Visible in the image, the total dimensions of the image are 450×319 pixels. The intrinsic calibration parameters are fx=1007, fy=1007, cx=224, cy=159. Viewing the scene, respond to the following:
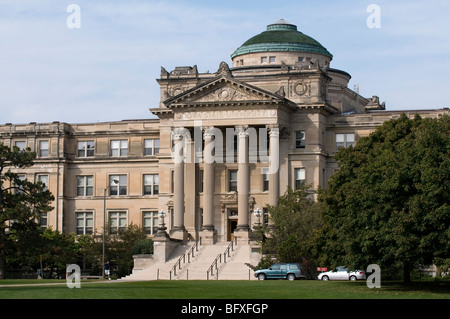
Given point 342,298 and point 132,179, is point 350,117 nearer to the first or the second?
point 132,179

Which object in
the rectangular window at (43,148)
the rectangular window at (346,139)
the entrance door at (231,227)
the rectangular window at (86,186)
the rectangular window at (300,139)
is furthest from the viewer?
the rectangular window at (43,148)

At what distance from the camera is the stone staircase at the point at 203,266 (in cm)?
7344

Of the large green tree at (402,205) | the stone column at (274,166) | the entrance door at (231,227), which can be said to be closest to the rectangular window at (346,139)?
the stone column at (274,166)

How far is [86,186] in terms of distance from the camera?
324ft

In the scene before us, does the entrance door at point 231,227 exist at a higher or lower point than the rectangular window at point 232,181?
lower

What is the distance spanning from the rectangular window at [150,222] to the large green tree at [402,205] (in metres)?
40.7

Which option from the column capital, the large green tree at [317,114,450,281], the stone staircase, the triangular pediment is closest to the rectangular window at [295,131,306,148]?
the column capital

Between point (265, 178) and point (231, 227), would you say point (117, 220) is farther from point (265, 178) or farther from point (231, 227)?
point (265, 178)

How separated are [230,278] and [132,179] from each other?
27114 millimetres

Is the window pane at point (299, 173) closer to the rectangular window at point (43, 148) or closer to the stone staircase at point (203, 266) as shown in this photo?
the stone staircase at point (203, 266)

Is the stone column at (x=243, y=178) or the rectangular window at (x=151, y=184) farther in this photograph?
the rectangular window at (x=151, y=184)

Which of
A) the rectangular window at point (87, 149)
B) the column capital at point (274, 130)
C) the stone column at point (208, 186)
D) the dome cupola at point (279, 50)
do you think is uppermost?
the dome cupola at point (279, 50)

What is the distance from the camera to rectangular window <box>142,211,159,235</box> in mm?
95500

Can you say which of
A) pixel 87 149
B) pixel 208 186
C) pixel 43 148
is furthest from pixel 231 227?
pixel 43 148
